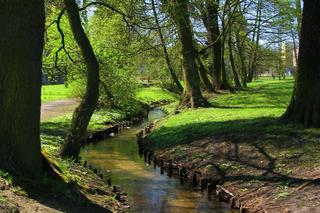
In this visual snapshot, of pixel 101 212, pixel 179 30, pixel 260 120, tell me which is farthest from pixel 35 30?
pixel 179 30

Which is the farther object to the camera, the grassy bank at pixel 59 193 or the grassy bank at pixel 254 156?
the grassy bank at pixel 254 156

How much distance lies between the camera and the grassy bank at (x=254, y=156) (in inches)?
413

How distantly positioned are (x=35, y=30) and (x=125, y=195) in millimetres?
5051

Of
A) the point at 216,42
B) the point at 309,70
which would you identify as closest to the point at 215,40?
the point at 216,42

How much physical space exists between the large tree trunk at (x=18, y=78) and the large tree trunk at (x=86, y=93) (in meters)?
5.03

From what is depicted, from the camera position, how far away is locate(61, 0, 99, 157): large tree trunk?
13.6 metres

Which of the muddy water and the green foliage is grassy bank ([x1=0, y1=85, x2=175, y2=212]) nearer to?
the green foliage

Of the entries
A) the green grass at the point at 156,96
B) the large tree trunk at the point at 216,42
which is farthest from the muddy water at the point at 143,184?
the green grass at the point at 156,96

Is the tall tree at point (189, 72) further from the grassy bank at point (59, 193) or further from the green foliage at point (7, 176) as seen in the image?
the green foliage at point (7, 176)

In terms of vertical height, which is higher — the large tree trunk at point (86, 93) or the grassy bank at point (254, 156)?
the large tree trunk at point (86, 93)

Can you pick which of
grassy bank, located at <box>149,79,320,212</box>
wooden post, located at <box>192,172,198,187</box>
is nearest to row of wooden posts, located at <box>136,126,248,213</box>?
wooden post, located at <box>192,172,198,187</box>

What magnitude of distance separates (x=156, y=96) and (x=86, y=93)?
112ft

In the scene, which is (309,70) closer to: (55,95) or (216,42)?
(216,42)

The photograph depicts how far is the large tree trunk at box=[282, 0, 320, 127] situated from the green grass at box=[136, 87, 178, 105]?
27.3 m
